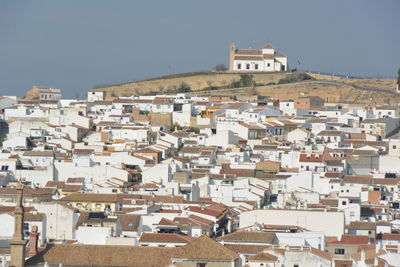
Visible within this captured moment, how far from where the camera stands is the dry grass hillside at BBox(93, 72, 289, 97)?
87.9m

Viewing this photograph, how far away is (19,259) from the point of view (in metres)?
27.4

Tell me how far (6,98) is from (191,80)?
18.4 m

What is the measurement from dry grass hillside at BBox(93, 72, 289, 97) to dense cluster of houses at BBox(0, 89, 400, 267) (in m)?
6.58

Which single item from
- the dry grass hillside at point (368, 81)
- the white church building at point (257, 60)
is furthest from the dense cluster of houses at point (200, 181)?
the white church building at point (257, 60)

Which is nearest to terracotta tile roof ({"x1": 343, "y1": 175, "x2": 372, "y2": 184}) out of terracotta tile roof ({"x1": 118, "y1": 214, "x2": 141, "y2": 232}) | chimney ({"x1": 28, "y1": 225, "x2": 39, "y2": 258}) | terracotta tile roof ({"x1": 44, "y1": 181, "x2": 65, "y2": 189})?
terracotta tile roof ({"x1": 44, "y1": 181, "x2": 65, "y2": 189})

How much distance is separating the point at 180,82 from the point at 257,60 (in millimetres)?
5235

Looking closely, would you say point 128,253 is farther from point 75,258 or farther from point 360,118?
point 360,118

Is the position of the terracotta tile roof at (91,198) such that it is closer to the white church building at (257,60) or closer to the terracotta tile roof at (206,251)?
the terracotta tile roof at (206,251)

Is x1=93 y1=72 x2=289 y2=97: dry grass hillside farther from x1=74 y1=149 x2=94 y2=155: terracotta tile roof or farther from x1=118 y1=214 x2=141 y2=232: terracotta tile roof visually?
x1=118 y1=214 x2=141 y2=232: terracotta tile roof

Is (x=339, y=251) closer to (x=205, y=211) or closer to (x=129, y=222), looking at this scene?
(x=129, y=222)

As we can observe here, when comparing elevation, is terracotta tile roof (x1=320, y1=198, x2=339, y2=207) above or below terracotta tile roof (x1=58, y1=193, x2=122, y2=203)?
below

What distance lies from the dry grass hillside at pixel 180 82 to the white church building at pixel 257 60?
5.36ft

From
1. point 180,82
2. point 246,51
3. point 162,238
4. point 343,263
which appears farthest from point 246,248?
point 246,51

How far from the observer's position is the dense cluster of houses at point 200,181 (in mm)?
30016
